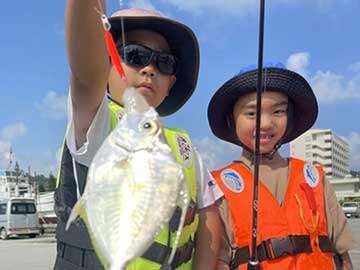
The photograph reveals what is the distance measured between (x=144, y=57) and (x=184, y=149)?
1.52 ft

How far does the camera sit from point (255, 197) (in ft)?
8.02

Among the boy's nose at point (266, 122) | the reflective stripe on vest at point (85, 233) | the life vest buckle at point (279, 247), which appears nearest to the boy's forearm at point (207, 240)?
the reflective stripe on vest at point (85, 233)

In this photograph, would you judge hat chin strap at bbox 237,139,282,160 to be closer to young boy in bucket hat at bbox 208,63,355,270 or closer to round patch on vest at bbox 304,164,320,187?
young boy in bucket hat at bbox 208,63,355,270

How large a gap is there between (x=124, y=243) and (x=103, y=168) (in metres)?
0.20

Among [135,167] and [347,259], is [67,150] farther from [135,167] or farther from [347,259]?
[347,259]

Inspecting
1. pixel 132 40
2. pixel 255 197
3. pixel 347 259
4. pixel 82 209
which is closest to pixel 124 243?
pixel 82 209

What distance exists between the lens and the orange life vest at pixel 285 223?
A: 2.46 m

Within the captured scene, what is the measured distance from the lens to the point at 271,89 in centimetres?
265

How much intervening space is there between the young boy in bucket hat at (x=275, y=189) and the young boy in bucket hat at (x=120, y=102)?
32cm

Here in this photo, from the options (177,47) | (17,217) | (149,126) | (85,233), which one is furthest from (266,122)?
(17,217)

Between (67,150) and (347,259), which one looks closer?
(67,150)

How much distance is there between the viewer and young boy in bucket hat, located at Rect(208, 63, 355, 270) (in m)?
2.48

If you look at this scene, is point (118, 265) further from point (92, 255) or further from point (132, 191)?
point (92, 255)

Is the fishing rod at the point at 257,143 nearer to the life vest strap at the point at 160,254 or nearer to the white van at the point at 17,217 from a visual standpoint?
the life vest strap at the point at 160,254
